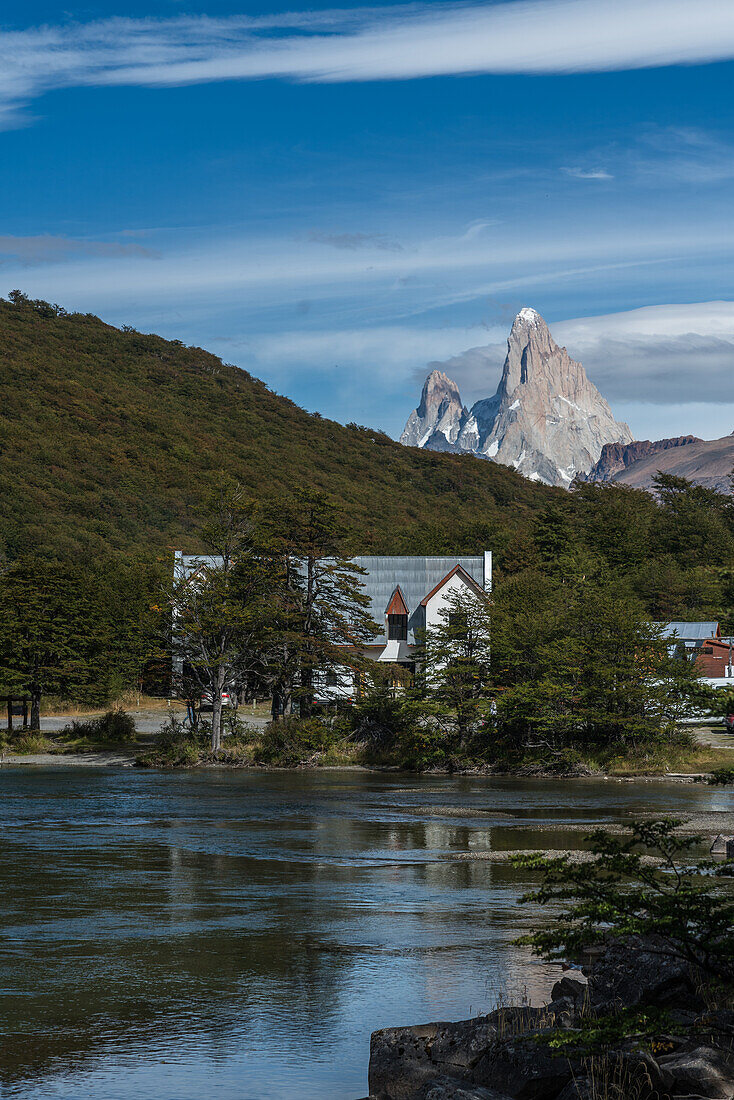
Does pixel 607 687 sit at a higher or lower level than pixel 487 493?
lower

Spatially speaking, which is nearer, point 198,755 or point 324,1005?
point 324,1005

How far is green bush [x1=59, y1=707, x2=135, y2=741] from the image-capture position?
53.5 metres

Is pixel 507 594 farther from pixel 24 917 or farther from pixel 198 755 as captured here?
pixel 24 917

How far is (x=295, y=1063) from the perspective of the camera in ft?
41.8

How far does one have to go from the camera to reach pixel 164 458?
4956 inches

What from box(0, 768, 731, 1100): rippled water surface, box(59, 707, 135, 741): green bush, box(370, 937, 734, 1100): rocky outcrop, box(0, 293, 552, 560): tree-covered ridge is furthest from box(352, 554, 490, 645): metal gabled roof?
box(370, 937, 734, 1100): rocky outcrop

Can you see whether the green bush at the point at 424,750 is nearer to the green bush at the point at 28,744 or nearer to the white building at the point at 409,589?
the white building at the point at 409,589

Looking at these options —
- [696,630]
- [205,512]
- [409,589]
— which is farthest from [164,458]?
[205,512]

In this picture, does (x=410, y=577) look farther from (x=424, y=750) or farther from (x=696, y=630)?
(x=696, y=630)

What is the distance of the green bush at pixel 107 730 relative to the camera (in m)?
53.5

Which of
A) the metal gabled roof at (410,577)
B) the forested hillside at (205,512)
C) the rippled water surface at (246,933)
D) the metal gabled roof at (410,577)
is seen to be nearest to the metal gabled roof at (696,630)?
the forested hillside at (205,512)

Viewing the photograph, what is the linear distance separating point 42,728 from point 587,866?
51.1 meters

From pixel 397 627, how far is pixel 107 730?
15660 mm

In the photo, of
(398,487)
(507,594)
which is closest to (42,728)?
(507,594)
